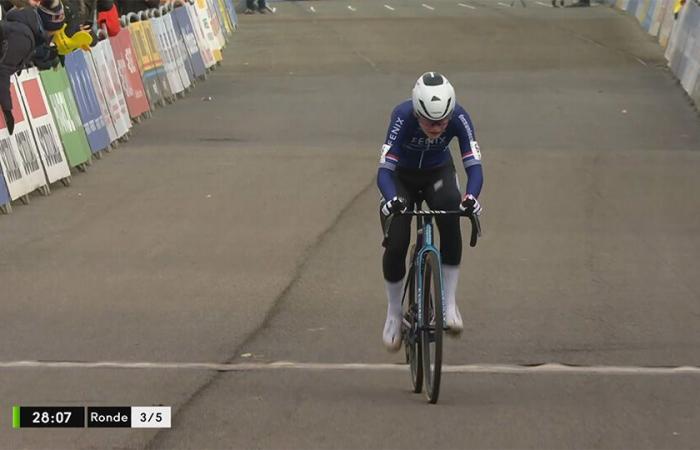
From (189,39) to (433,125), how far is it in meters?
21.0

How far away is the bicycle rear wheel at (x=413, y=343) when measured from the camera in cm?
809

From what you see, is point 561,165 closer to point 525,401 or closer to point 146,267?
point 146,267

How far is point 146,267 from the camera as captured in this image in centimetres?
1223

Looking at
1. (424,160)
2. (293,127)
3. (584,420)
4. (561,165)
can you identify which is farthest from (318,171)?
(584,420)

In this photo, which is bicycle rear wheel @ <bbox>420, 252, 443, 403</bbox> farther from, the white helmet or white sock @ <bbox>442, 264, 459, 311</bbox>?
the white helmet

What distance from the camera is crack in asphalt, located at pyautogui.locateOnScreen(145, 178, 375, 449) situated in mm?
7766

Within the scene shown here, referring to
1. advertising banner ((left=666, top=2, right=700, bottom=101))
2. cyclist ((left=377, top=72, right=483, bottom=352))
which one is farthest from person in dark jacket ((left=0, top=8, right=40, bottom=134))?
advertising banner ((left=666, top=2, right=700, bottom=101))

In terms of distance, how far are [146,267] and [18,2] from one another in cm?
574

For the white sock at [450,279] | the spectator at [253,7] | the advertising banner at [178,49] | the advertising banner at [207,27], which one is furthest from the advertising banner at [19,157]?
the spectator at [253,7]

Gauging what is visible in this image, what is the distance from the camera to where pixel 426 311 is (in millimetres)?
8031

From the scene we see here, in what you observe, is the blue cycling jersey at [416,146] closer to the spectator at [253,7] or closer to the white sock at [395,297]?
the white sock at [395,297]

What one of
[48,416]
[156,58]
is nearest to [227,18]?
[156,58]
